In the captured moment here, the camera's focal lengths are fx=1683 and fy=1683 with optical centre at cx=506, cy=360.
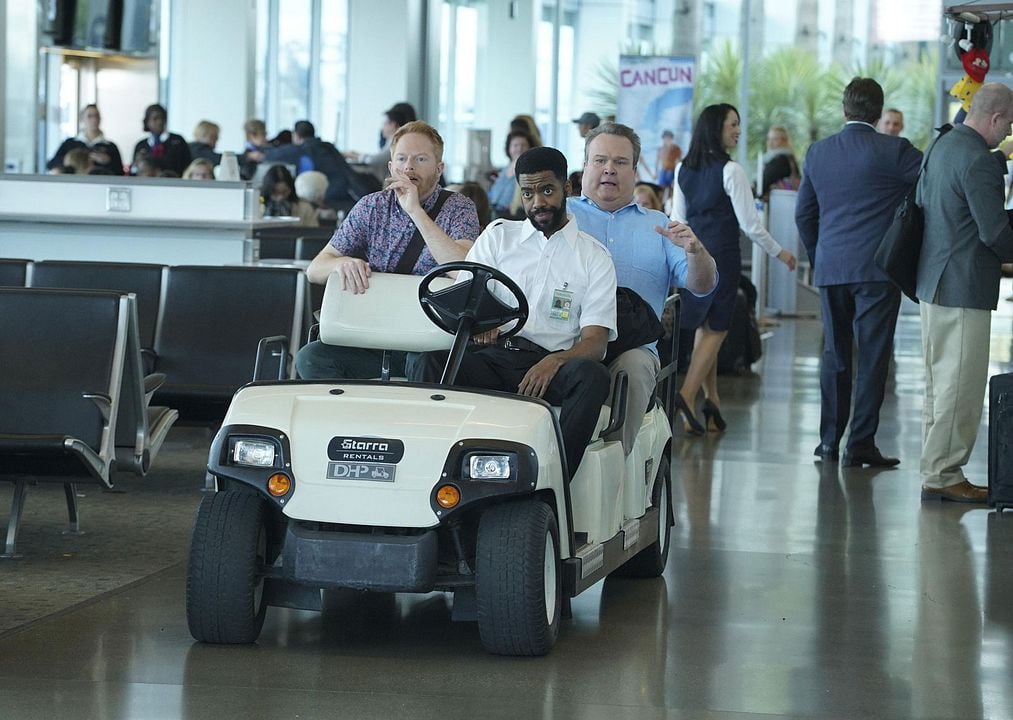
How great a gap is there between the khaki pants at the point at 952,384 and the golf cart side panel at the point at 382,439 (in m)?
2.91

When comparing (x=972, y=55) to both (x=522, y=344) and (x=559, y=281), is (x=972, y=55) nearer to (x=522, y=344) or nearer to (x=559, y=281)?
(x=559, y=281)

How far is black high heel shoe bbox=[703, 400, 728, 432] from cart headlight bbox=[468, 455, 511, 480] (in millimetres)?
4702

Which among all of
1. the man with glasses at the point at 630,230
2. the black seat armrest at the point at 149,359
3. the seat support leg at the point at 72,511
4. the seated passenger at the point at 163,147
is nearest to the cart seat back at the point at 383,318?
the man with glasses at the point at 630,230

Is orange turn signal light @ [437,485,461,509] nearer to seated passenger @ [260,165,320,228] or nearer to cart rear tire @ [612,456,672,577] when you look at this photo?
cart rear tire @ [612,456,672,577]

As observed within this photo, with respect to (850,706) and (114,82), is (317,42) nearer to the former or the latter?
(114,82)

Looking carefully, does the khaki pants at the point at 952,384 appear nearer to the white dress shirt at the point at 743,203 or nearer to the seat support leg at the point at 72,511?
the white dress shirt at the point at 743,203

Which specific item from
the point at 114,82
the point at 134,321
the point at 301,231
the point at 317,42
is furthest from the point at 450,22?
the point at 134,321

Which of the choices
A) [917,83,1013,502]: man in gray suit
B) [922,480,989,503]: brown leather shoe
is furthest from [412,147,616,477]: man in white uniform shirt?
[922,480,989,503]: brown leather shoe

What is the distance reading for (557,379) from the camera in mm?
4352

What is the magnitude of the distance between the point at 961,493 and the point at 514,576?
3194 millimetres

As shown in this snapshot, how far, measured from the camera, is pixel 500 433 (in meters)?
3.89

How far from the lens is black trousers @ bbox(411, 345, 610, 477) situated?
4238mm

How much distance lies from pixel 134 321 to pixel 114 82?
1227 centimetres

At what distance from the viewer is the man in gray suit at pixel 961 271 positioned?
627 cm
